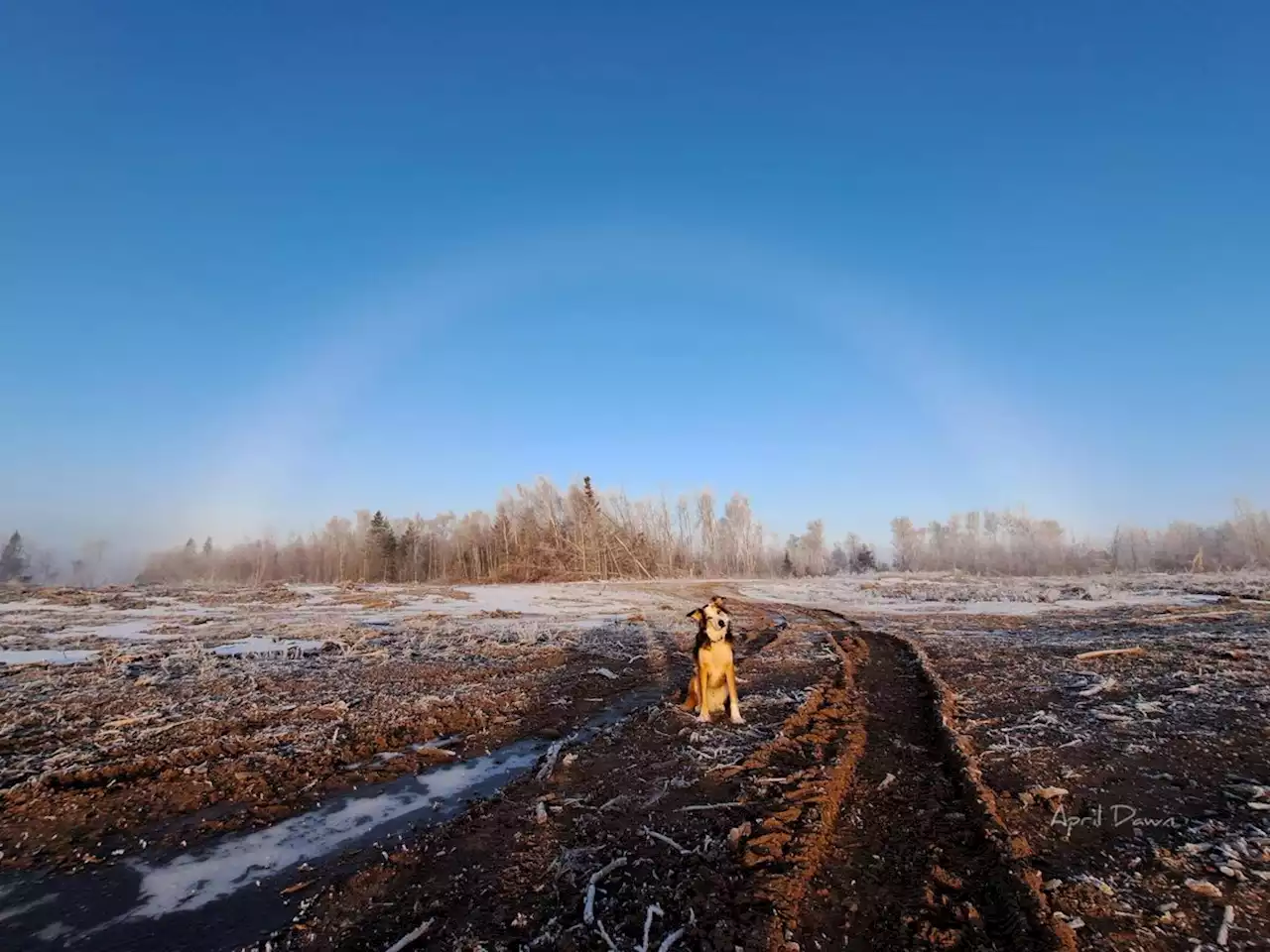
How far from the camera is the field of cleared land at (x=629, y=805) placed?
12.3 feet

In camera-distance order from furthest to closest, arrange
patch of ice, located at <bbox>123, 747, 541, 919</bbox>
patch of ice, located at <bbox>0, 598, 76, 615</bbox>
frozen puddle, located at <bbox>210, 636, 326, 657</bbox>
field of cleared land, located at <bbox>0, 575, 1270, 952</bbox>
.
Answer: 1. patch of ice, located at <bbox>0, 598, 76, 615</bbox>
2. frozen puddle, located at <bbox>210, 636, 326, 657</bbox>
3. patch of ice, located at <bbox>123, 747, 541, 919</bbox>
4. field of cleared land, located at <bbox>0, 575, 1270, 952</bbox>

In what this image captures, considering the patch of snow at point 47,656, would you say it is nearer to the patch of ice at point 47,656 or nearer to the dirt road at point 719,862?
the patch of ice at point 47,656

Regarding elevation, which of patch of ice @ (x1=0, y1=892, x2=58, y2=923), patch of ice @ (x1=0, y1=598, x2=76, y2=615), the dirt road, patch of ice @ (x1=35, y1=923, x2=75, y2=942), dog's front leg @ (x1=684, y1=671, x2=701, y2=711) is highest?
patch of ice @ (x1=0, y1=598, x2=76, y2=615)

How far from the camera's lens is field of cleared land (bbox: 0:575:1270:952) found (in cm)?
376

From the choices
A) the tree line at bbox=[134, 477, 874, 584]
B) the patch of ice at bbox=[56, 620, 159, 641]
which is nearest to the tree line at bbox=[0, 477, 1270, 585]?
the tree line at bbox=[134, 477, 874, 584]

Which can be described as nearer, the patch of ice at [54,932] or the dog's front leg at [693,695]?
the patch of ice at [54,932]

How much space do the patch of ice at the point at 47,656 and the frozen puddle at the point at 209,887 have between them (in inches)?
395

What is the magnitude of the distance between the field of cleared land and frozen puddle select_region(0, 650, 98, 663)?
0.62 feet

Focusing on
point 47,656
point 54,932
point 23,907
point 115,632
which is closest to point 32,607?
point 115,632

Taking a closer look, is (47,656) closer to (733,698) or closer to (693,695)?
(693,695)

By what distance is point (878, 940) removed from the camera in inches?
138

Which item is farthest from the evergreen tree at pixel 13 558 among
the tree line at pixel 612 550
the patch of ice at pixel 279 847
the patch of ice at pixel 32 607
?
the patch of ice at pixel 279 847

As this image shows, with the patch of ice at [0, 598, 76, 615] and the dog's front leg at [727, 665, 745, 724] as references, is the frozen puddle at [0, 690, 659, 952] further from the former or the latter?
the patch of ice at [0, 598, 76, 615]

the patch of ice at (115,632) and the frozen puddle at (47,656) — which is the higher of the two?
the patch of ice at (115,632)
